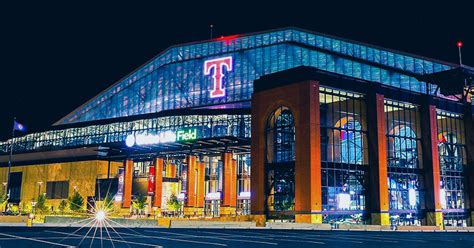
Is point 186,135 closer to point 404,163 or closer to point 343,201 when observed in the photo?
point 343,201

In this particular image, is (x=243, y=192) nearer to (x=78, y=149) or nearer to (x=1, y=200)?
(x=78, y=149)

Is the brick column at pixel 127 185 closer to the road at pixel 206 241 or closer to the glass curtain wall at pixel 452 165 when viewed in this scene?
the glass curtain wall at pixel 452 165

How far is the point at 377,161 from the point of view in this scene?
2386 inches

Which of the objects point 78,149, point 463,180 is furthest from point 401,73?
point 78,149

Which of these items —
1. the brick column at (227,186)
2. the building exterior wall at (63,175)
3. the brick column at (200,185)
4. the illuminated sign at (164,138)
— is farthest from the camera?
the building exterior wall at (63,175)

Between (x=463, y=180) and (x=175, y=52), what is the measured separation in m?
64.2

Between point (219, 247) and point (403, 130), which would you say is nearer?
point (219, 247)

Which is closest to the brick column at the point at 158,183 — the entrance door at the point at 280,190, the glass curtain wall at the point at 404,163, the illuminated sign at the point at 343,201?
the entrance door at the point at 280,190

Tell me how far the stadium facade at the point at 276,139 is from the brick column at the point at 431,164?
0.50 feet

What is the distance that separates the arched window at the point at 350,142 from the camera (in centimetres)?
6117

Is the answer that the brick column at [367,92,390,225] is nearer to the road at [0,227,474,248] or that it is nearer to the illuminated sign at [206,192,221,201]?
the road at [0,227,474,248]

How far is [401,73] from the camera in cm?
9669

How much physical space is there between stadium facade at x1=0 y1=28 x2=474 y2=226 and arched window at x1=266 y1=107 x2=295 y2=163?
0.14 meters

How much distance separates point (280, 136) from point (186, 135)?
20.0 m
